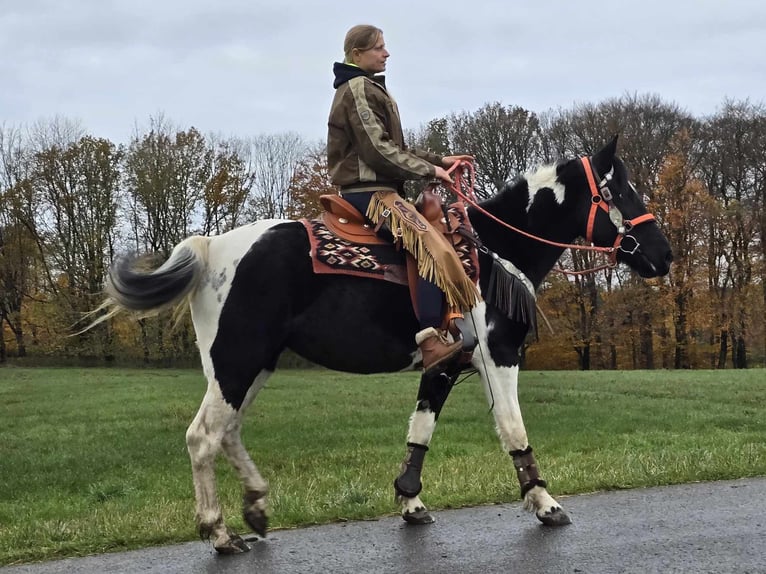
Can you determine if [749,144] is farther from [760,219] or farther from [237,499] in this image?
[237,499]

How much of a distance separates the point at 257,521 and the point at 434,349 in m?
1.65

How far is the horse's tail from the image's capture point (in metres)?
5.28

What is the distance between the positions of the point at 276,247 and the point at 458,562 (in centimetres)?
235

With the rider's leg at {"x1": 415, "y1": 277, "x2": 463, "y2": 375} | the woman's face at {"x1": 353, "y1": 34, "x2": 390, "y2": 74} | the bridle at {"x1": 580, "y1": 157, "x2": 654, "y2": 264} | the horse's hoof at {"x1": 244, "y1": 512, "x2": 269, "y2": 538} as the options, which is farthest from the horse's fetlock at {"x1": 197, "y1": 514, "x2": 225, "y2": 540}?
the bridle at {"x1": 580, "y1": 157, "x2": 654, "y2": 264}

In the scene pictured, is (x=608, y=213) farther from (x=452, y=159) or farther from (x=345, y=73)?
(x=345, y=73)

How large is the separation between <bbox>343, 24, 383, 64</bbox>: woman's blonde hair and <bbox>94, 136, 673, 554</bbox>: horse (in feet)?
4.43

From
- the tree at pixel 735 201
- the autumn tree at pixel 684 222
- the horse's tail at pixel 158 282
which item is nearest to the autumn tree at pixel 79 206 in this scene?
the autumn tree at pixel 684 222

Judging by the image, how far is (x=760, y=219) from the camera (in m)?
39.0

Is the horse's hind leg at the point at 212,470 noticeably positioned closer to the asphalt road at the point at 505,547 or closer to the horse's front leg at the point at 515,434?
the asphalt road at the point at 505,547

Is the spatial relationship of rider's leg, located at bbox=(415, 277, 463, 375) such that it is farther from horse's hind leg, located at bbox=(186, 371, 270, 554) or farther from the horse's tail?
the horse's tail

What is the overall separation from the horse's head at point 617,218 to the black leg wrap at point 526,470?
1.75 metres

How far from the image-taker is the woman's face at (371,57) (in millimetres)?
5609

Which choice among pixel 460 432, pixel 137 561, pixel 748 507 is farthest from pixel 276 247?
pixel 460 432

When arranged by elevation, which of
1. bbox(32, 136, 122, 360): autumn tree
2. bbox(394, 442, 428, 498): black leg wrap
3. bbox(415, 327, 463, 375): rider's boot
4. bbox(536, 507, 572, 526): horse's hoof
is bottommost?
bbox(536, 507, 572, 526): horse's hoof
